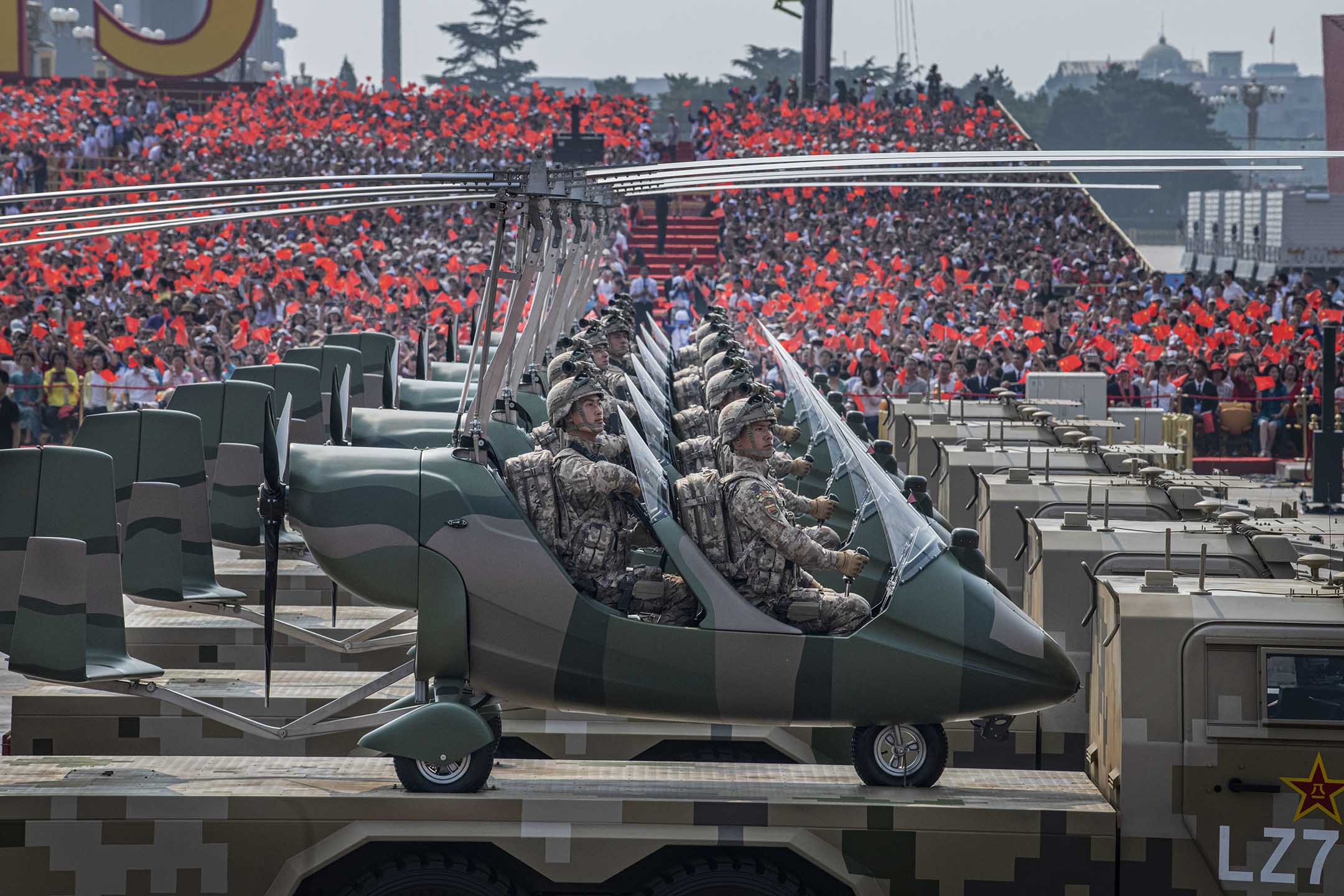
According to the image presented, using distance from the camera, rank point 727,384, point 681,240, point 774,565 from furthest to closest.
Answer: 1. point 681,240
2. point 727,384
3. point 774,565

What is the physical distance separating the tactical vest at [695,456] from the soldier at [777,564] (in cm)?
316

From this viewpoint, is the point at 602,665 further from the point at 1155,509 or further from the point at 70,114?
the point at 70,114

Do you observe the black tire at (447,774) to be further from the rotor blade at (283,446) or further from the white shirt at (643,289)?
the white shirt at (643,289)

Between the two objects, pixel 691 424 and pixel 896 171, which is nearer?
pixel 896 171

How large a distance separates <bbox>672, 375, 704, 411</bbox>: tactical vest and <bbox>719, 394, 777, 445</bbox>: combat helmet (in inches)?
271

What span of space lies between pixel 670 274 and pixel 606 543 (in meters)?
26.5

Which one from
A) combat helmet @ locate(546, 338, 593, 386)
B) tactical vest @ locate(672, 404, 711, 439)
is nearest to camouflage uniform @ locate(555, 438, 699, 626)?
combat helmet @ locate(546, 338, 593, 386)

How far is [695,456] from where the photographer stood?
10766 millimetres

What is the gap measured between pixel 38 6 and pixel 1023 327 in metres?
52.8


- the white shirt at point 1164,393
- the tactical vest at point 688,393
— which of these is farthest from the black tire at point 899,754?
the white shirt at point 1164,393

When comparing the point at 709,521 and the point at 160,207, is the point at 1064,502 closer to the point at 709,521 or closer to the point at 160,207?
the point at 709,521

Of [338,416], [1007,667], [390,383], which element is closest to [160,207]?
[338,416]

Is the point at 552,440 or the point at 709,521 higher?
the point at 552,440

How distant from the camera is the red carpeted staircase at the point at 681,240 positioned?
3538 cm
